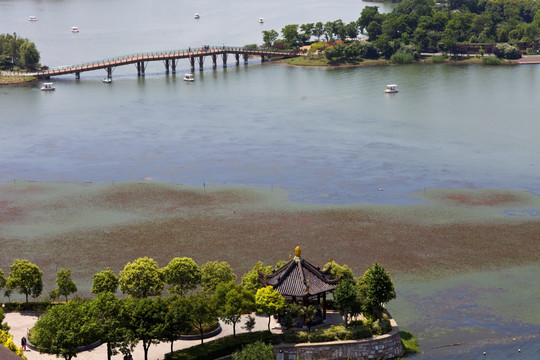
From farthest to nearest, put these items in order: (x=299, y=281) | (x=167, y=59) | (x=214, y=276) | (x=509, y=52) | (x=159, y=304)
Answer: (x=509, y=52) → (x=167, y=59) → (x=214, y=276) → (x=299, y=281) → (x=159, y=304)

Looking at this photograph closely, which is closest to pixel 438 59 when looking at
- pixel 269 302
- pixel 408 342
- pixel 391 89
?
pixel 391 89

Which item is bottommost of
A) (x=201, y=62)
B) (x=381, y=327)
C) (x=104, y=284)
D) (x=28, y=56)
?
(x=381, y=327)

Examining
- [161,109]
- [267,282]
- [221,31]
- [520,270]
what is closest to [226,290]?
[267,282]

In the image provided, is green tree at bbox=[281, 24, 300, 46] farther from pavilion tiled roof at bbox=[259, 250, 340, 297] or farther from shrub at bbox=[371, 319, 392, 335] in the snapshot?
shrub at bbox=[371, 319, 392, 335]

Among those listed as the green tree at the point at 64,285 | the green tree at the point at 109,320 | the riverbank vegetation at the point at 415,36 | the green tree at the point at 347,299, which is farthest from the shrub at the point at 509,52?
the green tree at the point at 109,320

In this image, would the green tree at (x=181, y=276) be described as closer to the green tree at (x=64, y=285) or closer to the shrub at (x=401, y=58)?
the green tree at (x=64, y=285)

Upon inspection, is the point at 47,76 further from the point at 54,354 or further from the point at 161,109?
the point at 54,354

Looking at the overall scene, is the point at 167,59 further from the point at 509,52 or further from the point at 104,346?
the point at 104,346
